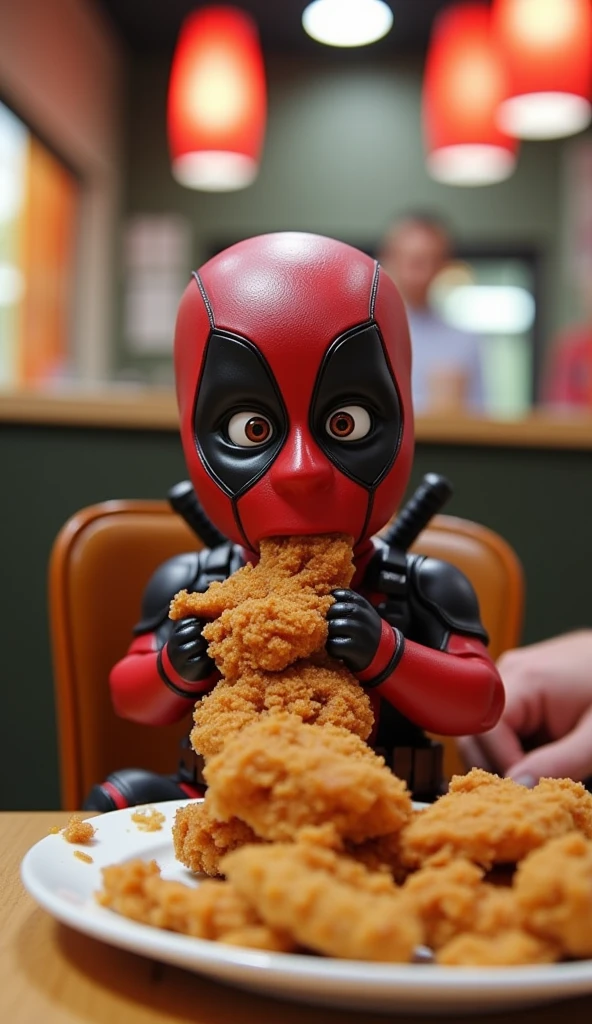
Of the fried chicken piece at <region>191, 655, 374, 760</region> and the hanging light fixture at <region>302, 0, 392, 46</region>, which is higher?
the hanging light fixture at <region>302, 0, 392, 46</region>

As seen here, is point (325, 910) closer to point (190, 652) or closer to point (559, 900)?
point (559, 900)

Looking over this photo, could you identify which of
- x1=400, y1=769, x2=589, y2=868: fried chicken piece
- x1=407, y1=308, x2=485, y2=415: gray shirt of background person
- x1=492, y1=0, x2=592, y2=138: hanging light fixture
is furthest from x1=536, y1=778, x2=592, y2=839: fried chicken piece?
x1=407, y1=308, x2=485, y2=415: gray shirt of background person

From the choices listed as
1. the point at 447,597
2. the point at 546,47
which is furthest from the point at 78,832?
the point at 546,47

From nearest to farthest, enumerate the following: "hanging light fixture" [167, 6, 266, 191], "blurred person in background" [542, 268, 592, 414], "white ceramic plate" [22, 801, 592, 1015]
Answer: "white ceramic plate" [22, 801, 592, 1015] < "hanging light fixture" [167, 6, 266, 191] < "blurred person in background" [542, 268, 592, 414]

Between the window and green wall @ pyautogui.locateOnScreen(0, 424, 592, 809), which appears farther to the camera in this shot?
the window

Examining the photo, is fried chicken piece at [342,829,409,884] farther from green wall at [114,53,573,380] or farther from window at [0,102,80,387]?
green wall at [114,53,573,380]

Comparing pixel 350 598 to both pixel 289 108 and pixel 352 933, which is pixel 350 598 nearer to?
pixel 352 933
